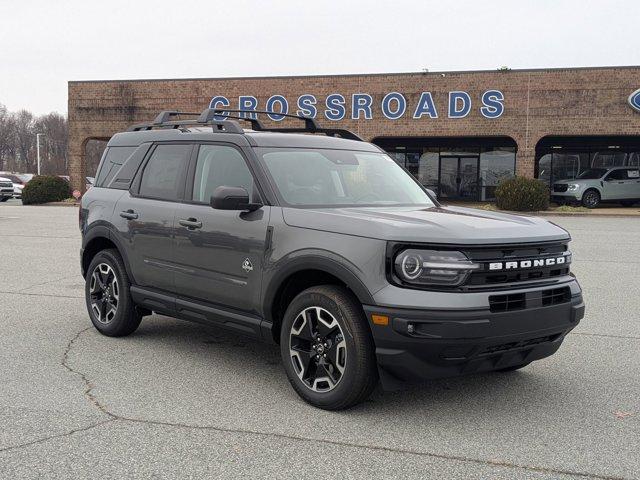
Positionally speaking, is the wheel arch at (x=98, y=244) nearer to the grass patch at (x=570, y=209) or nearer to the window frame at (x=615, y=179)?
the grass patch at (x=570, y=209)

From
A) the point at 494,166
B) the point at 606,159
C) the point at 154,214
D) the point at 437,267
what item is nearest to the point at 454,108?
the point at 494,166

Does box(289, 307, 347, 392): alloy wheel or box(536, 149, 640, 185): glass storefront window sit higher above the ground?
box(536, 149, 640, 185): glass storefront window

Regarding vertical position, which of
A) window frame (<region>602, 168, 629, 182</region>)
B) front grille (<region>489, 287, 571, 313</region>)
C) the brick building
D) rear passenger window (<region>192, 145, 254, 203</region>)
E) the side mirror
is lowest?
front grille (<region>489, 287, 571, 313</region>)

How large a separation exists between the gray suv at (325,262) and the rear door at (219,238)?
0.04 feet

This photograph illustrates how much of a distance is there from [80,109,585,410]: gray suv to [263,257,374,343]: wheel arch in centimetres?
1

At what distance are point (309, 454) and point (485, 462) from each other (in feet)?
3.11

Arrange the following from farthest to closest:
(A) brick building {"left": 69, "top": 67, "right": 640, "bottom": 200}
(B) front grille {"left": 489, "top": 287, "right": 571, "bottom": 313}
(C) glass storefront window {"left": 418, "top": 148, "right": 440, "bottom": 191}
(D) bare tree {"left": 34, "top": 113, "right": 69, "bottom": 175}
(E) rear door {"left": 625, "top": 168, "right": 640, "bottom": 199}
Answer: (D) bare tree {"left": 34, "top": 113, "right": 69, "bottom": 175} < (C) glass storefront window {"left": 418, "top": 148, "right": 440, "bottom": 191} < (E) rear door {"left": 625, "top": 168, "right": 640, "bottom": 199} < (A) brick building {"left": 69, "top": 67, "right": 640, "bottom": 200} < (B) front grille {"left": 489, "top": 287, "right": 571, "bottom": 313}

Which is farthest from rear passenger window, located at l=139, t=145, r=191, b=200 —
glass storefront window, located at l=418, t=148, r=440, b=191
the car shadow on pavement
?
glass storefront window, located at l=418, t=148, r=440, b=191

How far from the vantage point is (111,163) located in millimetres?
6805

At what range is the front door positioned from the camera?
36344 millimetres

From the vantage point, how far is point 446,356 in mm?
4094

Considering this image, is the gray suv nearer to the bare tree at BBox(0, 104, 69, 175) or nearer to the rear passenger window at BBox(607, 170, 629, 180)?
the rear passenger window at BBox(607, 170, 629, 180)

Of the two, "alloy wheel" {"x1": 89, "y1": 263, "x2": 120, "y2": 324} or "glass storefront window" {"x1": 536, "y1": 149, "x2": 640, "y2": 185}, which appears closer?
"alloy wheel" {"x1": 89, "y1": 263, "x2": 120, "y2": 324}

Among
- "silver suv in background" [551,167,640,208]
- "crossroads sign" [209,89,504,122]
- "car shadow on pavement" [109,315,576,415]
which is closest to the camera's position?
"car shadow on pavement" [109,315,576,415]
